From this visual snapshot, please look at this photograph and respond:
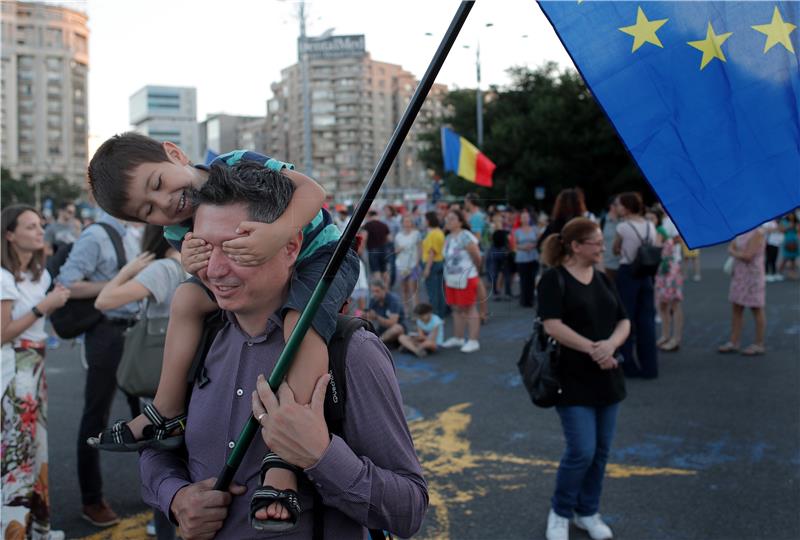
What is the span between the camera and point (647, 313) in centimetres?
760

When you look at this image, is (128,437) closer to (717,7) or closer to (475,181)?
(717,7)

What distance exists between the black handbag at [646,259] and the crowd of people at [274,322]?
3 centimetres

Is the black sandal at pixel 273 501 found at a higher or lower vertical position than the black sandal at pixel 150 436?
lower

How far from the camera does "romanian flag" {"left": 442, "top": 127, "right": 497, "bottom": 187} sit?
11.6 m

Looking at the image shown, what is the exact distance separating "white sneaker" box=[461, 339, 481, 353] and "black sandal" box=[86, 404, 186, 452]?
24.8 feet

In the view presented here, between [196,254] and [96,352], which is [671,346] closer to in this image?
[96,352]

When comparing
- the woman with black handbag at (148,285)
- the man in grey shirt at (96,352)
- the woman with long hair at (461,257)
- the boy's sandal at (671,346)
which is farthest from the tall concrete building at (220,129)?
the boy's sandal at (671,346)

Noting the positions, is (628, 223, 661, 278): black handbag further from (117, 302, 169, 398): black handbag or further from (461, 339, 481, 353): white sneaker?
(117, 302, 169, 398): black handbag

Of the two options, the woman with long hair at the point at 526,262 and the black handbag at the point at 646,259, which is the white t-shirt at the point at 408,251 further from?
the woman with long hair at the point at 526,262

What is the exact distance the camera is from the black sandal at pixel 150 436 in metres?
1.88

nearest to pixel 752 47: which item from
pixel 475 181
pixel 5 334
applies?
pixel 5 334

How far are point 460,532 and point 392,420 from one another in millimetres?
2675

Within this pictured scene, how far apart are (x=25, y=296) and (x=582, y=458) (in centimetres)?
320

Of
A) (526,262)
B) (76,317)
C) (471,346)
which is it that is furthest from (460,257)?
(526,262)
